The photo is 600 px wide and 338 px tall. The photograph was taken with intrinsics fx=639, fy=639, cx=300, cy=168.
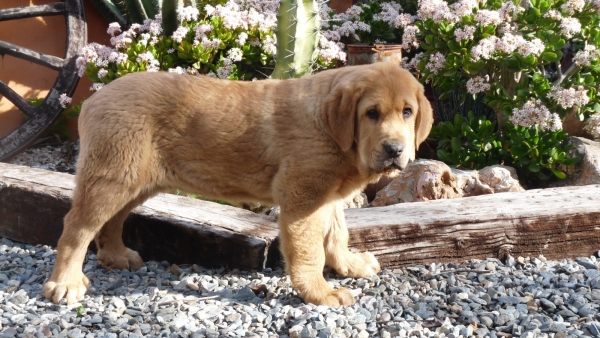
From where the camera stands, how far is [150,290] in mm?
3783

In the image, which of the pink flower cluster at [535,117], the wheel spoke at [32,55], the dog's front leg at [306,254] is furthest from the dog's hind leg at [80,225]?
the wheel spoke at [32,55]

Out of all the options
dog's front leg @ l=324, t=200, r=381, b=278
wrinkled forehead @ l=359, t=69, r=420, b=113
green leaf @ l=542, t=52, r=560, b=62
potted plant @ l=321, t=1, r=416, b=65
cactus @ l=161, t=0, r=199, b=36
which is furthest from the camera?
potted plant @ l=321, t=1, r=416, b=65

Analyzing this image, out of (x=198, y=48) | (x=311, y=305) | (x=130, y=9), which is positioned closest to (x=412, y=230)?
(x=311, y=305)

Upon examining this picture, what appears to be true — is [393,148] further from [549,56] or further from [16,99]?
[16,99]

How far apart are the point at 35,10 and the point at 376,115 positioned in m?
4.83

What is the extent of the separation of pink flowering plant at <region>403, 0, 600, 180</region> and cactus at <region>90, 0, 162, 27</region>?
9.65 ft

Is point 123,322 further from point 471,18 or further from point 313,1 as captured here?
point 471,18

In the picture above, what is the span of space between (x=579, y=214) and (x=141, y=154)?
2813 millimetres

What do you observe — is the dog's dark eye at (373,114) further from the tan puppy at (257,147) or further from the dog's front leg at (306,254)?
the dog's front leg at (306,254)

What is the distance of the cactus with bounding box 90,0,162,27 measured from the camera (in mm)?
6812

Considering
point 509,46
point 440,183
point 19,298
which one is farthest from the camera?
Answer: point 509,46

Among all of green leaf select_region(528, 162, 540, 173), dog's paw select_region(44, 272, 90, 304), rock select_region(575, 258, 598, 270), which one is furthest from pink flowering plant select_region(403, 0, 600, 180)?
dog's paw select_region(44, 272, 90, 304)

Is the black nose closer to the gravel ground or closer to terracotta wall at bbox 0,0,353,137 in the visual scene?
the gravel ground

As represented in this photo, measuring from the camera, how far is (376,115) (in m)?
3.45
